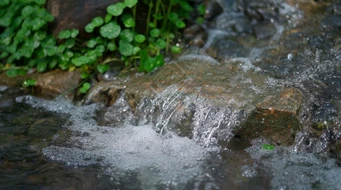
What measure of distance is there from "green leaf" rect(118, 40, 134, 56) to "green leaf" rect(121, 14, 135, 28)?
0.12 metres

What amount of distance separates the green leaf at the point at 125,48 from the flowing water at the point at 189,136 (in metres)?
0.36

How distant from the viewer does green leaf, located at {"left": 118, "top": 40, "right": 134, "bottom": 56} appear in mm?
3877

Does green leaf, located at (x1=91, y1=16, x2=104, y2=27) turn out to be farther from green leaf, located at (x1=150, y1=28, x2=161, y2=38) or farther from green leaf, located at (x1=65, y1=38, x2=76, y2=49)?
green leaf, located at (x1=150, y1=28, x2=161, y2=38)

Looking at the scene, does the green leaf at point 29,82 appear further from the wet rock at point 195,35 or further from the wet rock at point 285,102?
the wet rock at point 285,102

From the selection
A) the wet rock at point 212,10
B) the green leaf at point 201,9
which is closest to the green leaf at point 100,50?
the green leaf at point 201,9

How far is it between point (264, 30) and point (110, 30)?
117 cm

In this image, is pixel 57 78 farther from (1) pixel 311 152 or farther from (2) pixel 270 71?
(1) pixel 311 152

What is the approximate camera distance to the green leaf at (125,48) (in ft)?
12.7

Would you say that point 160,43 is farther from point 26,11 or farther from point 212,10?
point 26,11

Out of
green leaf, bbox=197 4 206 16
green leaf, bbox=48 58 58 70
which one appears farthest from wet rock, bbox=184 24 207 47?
green leaf, bbox=48 58 58 70

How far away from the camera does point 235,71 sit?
3721 millimetres

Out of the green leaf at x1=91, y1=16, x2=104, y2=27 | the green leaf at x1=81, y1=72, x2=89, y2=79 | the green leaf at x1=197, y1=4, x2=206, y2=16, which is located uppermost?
the green leaf at x1=91, y1=16, x2=104, y2=27

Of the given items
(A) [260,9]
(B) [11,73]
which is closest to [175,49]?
(A) [260,9]

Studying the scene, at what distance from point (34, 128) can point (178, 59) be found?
1.06 metres
